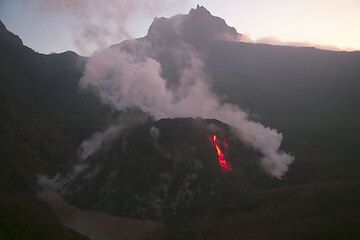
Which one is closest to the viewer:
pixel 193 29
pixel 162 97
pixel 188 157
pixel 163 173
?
pixel 163 173

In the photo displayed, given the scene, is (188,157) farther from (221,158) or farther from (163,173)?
(221,158)

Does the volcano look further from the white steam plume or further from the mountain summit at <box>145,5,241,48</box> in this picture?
the mountain summit at <box>145,5,241,48</box>

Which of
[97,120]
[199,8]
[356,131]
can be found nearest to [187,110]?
[97,120]

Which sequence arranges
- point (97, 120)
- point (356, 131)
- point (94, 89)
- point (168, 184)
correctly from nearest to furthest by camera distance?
point (168, 184) < point (356, 131) < point (97, 120) < point (94, 89)

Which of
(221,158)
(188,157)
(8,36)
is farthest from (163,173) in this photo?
(8,36)

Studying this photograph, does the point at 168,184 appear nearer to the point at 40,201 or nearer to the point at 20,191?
the point at 40,201

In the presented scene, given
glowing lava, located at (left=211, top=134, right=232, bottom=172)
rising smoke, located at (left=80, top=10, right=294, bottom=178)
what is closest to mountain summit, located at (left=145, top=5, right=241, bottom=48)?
rising smoke, located at (left=80, top=10, right=294, bottom=178)
